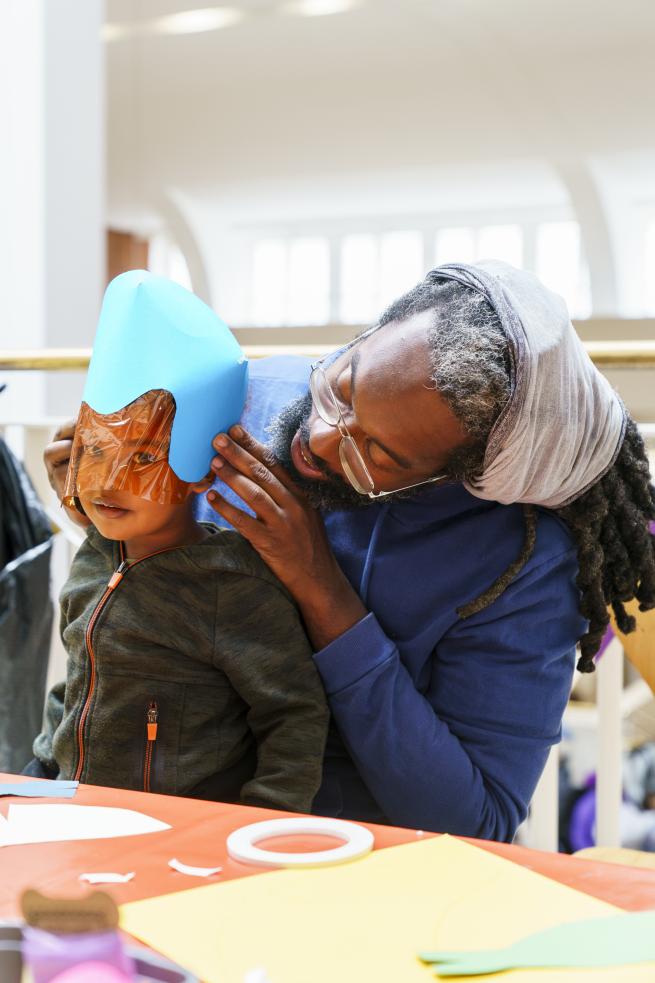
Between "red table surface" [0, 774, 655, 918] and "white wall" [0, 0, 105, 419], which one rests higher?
"white wall" [0, 0, 105, 419]

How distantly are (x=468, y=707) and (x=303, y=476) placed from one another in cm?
35

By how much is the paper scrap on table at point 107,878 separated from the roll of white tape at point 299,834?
0.08 metres

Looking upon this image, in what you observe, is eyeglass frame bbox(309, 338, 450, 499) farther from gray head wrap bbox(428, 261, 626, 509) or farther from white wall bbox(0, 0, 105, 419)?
white wall bbox(0, 0, 105, 419)

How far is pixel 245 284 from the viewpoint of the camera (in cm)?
771

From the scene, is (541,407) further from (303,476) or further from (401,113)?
(401,113)

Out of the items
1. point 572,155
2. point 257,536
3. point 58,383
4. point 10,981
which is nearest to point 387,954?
point 10,981

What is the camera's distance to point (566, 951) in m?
0.64

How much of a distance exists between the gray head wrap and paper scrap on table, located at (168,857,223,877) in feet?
1.88

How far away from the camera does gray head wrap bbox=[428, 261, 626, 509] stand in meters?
1.13

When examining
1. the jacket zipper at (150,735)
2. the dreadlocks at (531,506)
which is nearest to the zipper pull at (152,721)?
the jacket zipper at (150,735)

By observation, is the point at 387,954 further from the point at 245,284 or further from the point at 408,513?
the point at 245,284

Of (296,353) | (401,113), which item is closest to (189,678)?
(296,353)

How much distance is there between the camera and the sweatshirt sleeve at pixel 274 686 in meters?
1.19

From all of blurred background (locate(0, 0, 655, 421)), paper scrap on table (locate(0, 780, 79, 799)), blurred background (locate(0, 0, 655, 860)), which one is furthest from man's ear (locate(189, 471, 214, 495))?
blurred background (locate(0, 0, 655, 421))
